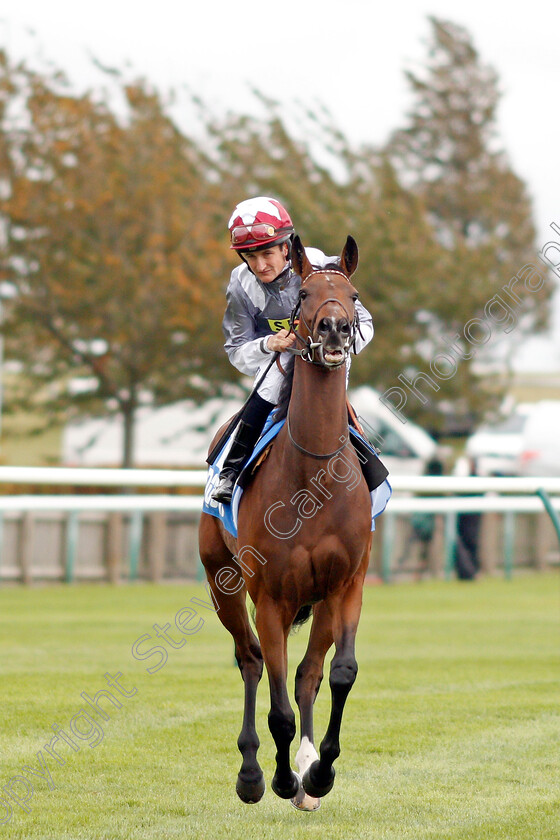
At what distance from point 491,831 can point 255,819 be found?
Result: 3.04 ft

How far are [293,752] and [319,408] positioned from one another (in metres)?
2.12

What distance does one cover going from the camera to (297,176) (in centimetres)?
2550

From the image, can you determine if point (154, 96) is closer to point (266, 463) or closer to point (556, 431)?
point (556, 431)

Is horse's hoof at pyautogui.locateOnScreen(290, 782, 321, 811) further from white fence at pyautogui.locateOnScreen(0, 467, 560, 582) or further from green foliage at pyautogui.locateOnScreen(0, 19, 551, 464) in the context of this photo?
green foliage at pyautogui.locateOnScreen(0, 19, 551, 464)

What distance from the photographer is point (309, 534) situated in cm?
469

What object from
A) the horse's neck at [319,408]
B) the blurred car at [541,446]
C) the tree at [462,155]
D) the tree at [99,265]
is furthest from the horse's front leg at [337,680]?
the tree at [462,155]

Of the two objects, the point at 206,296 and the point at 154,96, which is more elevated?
the point at 154,96

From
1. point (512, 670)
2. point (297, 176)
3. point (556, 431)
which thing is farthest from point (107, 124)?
point (512, 670)

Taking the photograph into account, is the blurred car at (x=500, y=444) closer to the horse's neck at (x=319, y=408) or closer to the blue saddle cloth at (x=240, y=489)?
the blue saddle cloth at (x=240, y=489)

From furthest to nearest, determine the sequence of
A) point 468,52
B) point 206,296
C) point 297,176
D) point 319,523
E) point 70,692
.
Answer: point 468,52 < point 297,176 < point 206,296 < point 70,692 < point 319,523

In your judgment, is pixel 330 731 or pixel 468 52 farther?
pixel 468 52

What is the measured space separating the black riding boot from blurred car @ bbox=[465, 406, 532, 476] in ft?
59.1

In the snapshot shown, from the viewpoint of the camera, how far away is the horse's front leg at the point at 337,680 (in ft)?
15.4

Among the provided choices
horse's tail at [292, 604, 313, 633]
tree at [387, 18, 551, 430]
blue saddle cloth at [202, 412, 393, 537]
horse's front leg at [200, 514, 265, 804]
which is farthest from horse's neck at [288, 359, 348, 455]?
tree at [387, 18, 551, 430]
